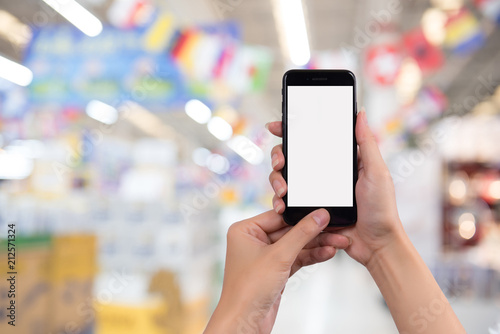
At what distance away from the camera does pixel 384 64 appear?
144 inches

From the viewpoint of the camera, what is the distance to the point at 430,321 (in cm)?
81

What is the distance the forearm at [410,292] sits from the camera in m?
0.82

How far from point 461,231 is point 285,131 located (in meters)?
3.86

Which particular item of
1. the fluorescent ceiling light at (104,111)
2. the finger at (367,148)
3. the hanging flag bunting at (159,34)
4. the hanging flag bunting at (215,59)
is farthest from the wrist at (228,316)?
the fluorescent ceiling light at (104,111)

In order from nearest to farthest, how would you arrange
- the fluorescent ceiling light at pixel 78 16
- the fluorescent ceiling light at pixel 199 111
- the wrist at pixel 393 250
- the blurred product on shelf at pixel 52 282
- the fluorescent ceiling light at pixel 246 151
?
the wrist at pixel 393 250 < the blurred product on shelf at pixel 52 282 < the fluorescent ceiling light at pixel 78 16 < the fluorescent ceiling light at pixel 199 111 < the fluorescent ceiling light at pixel 246 151

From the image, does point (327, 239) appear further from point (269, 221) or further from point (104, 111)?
point (104, 111)

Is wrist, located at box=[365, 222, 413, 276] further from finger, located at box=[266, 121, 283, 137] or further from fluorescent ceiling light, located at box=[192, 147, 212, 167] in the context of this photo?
fluorescent ceiling light, located at box=[192, 147, 212, 167]

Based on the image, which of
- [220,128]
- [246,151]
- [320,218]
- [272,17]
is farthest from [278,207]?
[246,151]

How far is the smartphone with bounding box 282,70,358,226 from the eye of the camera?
0.95m

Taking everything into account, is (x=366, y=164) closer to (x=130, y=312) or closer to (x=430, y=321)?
(x=430, y=321)

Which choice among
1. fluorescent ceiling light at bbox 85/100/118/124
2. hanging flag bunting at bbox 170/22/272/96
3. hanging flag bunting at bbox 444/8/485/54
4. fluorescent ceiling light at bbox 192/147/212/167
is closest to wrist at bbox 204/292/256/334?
hanging flag bunting at bbox 170/22/272/96

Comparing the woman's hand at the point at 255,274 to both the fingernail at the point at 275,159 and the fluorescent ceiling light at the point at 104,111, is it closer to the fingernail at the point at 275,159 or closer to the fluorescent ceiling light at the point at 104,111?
the fingernail at the point at 275,159

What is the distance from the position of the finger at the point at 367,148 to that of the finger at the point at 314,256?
0.20m

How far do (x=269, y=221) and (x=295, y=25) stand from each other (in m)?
3.41
